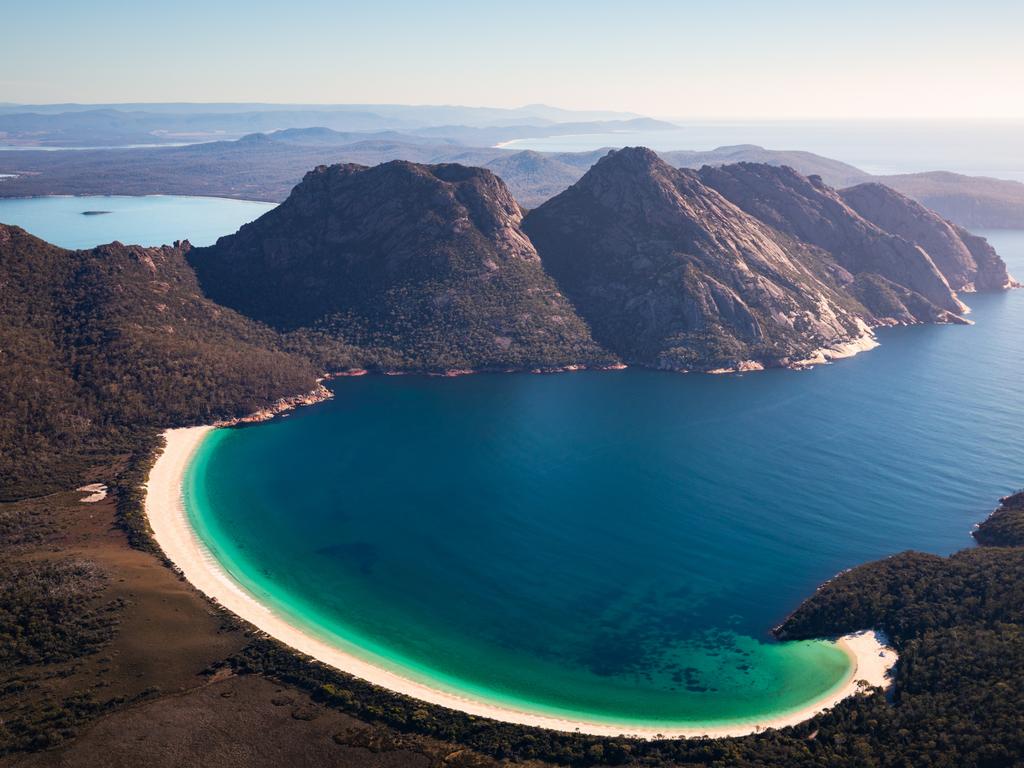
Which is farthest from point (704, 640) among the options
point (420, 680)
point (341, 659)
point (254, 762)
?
point (254, 762)

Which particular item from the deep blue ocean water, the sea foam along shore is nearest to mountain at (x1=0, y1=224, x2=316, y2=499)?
the deep blue ocean water

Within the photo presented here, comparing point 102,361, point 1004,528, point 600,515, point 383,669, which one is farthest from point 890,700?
point 102,361

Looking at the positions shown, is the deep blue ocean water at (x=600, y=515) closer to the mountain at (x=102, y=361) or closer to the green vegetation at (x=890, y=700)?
the green vegetation at (x=890, y=700)

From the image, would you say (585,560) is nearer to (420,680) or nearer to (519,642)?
(519,642)

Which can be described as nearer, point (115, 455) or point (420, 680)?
point (420, 680)

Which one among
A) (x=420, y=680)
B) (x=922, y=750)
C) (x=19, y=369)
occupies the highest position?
(x=19, y=369)

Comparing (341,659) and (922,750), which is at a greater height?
(922,750)

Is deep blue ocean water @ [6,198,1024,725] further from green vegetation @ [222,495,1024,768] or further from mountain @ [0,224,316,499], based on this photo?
mountain @ [0,224,316,499]
